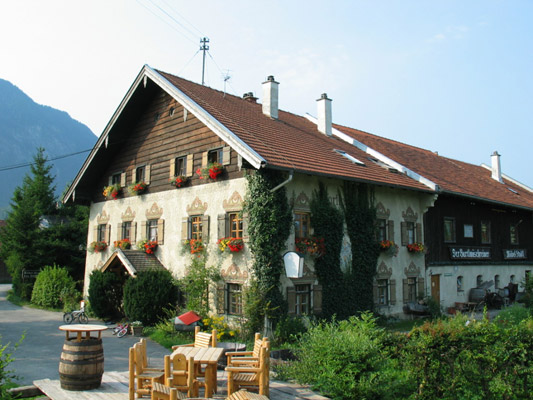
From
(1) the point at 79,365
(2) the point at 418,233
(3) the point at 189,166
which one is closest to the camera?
(1) the point at 79,365

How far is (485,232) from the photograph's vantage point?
79.8ft

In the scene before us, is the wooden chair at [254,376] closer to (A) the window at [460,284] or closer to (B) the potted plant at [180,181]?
(B) the potted plant at [180,181]

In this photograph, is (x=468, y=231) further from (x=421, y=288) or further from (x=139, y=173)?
(x=139, y=173)

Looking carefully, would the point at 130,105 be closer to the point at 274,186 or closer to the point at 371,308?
the point at 274,186

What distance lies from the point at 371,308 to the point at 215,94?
10.5 m

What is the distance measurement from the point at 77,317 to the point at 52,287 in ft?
20.9

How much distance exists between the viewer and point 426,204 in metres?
20.5

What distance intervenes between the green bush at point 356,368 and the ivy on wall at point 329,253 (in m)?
7.29

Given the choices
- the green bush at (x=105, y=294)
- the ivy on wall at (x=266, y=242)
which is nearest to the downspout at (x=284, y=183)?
the ivy on wall at (x=266, y=242)

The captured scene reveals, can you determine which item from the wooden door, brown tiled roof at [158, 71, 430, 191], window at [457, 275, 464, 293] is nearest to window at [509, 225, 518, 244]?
window at [457, 275, 464, 293]

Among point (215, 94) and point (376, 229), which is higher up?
point (215, 94)

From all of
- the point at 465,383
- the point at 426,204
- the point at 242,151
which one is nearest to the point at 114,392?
the point at 465,383

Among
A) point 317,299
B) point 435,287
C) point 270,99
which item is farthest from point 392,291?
point 270,99

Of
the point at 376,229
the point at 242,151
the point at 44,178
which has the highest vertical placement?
the point at 44,178
